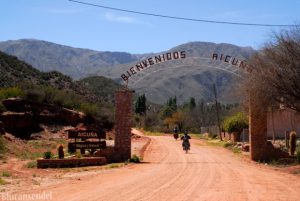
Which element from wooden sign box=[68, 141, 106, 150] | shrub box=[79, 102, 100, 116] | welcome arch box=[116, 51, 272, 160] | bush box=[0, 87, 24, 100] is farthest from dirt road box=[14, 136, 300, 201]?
shrub box=[79, 102, 100, 116]

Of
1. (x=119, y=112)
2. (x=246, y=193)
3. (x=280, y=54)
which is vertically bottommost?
(x=246, y=193)

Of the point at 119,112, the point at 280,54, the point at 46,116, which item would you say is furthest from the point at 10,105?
the point at 280,54

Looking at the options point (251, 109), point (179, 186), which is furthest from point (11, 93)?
point (179, 186)

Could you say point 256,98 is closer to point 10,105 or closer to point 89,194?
point 89,194

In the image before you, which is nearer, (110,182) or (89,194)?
(89,194)

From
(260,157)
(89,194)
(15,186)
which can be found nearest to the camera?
(89,194)

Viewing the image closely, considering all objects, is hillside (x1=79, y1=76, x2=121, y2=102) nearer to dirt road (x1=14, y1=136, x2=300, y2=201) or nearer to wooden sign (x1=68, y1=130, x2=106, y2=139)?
wooden sign (x1=68, y1=130, x2=106, y2=139)

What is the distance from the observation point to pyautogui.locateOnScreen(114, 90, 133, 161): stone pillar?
1144 inches

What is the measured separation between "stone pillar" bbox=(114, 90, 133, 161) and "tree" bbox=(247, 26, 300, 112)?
701 centimetres

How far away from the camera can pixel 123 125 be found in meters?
29.2

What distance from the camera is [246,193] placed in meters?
16.1

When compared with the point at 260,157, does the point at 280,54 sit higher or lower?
higher

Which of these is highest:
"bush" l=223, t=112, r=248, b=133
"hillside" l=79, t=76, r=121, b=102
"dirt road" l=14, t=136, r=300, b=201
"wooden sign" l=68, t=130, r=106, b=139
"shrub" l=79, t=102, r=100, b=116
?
"hillside" l=79, t=76, r=121, b=102

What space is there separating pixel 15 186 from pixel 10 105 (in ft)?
122
